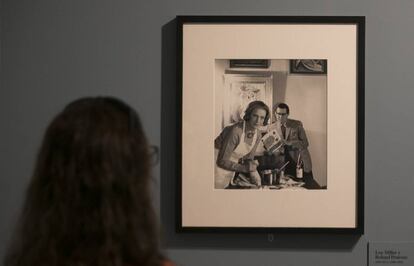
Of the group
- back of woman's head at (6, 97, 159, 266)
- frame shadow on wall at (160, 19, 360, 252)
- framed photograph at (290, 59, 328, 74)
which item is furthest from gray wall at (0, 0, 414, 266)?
back of woman's head at (6, 97, 159, 266)

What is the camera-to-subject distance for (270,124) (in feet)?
6.05

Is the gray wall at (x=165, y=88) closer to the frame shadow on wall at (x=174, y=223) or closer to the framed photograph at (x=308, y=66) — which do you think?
the frame shadow on wall at (x=174, y=223)

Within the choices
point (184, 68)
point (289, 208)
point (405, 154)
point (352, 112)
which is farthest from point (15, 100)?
point (405, 154)

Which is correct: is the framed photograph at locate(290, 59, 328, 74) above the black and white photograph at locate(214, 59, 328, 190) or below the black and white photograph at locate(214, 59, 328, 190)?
above

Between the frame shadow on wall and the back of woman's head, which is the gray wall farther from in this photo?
the back of woman's head

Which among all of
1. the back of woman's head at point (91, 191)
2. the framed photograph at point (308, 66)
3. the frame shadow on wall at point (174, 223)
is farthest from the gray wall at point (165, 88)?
the back of woman's head at point (91, 191)

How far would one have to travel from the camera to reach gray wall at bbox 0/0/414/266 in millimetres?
1861

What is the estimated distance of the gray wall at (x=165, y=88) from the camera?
1861 millimetres

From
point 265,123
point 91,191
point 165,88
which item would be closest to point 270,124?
point 265,123

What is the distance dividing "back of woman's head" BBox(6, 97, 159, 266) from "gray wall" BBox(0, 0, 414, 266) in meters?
Result: 0.93

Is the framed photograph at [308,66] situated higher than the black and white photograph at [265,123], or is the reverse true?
the framed photograph at [308,66]

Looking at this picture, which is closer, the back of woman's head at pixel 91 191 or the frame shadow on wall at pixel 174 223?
the back of woman's head at pixel 91 191

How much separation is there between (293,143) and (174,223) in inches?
16.0

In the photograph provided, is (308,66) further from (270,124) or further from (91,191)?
(91,191)
